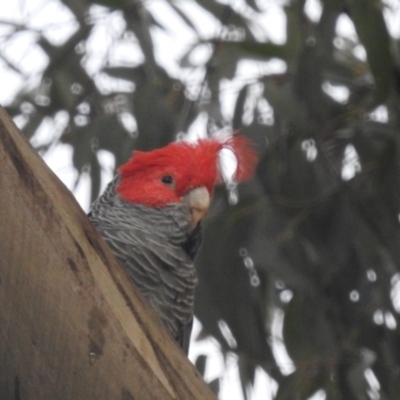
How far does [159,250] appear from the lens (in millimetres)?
1876

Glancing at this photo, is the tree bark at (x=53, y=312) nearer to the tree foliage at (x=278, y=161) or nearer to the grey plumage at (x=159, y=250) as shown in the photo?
the grey plumage at (x=159, y=250)

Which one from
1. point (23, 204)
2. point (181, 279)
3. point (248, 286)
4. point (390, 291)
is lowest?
point (390, 291)

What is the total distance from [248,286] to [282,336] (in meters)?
0.17

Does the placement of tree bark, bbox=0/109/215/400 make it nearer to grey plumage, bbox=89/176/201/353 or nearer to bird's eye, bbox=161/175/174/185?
grey plumage, bbox=89/176/201/353

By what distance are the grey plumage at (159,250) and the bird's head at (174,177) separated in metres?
0.02

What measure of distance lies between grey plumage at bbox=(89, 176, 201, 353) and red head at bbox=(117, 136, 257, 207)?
0.09 ft

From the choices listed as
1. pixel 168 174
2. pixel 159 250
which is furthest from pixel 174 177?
pixel 159 250

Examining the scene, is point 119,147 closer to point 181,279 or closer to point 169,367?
point 181,279

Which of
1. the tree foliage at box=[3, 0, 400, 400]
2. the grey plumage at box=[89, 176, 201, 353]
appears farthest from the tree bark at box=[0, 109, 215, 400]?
the tree foliage at box=[3, 0, 400, 400]

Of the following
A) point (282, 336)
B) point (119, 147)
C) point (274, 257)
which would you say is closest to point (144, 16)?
point (119, 147)

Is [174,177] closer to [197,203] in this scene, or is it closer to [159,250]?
[197,203]

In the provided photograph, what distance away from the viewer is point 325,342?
226 cm

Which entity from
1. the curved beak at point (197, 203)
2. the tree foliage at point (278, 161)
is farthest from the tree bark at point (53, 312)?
the tree foliage at point (278, 161)

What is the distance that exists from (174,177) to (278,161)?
51 centimetres
